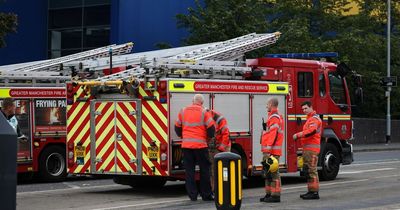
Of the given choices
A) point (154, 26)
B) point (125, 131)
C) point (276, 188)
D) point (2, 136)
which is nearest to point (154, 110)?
point (125, 131)

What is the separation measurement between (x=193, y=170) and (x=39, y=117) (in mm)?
5615

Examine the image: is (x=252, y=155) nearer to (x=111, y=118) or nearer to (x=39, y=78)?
(x=111, y=118)

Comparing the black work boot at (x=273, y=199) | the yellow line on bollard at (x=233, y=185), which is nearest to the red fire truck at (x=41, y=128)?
the black work boot at (x=273, y=199)

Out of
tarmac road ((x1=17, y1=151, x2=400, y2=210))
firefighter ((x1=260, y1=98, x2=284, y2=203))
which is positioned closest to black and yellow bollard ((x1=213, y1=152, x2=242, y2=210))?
tarmac road ((x1=17, y1=151, x2=400, y2=210))

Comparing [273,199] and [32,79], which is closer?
[273,199]

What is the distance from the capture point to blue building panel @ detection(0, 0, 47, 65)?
1508 inches

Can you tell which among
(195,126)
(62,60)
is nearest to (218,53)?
(195,126)

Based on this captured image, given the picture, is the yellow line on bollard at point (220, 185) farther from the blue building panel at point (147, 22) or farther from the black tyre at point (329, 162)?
the blue building panel at point (147, 22)

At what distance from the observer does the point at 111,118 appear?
14.2 metres

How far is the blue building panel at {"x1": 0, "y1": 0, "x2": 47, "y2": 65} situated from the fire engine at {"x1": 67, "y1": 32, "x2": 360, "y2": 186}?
23433 millimetres

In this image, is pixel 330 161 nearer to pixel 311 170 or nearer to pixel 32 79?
pixel 311 170

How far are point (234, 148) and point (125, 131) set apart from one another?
2.23 metres

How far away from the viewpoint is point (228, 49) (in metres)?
16.2

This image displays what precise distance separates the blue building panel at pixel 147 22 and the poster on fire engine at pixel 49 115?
64.8ft
